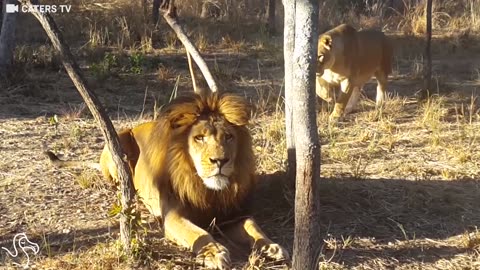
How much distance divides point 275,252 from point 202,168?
55 cm

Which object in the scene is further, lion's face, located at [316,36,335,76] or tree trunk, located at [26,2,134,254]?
lion's face, located at [316,36,335,76]

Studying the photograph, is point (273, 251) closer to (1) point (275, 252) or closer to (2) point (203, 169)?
(1) point (275, 252)

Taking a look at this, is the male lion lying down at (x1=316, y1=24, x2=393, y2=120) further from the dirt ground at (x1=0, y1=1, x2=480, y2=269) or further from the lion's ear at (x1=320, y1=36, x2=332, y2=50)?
the dirt ground at (x1=0, y1=1, x2=480, y2=269)

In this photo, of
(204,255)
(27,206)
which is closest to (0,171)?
(27,206)

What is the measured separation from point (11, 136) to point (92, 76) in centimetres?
270

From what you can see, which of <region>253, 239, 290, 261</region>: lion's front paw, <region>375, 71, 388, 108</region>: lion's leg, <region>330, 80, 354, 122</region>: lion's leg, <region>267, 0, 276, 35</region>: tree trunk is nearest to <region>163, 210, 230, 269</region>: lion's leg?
<region>253, 239, 290, 261</region>: lion's front paw

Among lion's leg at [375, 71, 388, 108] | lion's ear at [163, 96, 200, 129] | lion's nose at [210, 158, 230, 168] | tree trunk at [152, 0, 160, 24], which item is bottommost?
lion's leg at [375, 71, 388, 108]

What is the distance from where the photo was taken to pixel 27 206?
4.86 m

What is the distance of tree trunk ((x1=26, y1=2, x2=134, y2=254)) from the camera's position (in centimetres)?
391

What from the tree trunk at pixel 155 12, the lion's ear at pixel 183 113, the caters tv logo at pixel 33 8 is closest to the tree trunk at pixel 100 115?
the caters tv logo at pixel 33 8

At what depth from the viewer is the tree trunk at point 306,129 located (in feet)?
11.5

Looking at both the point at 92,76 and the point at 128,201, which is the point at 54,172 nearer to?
the point at 128,201

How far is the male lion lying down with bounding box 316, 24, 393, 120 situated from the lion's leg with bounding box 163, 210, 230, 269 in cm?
358

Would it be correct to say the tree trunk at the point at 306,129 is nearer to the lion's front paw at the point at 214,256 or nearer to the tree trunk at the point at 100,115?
A: the lion's front paw at the point at 214,256
